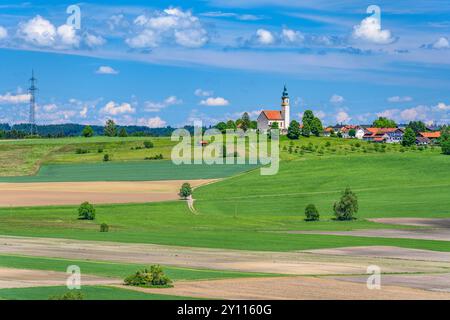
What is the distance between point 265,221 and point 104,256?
138 feet

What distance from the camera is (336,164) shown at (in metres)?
175

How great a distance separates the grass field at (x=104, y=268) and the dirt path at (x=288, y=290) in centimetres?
308

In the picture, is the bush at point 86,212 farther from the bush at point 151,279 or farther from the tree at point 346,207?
the bush at point 151,279

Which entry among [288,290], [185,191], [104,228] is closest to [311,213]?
[185,191]

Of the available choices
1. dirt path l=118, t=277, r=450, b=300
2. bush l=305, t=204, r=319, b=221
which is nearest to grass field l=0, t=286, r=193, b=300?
dirt path l=118, t=277, r=450, b=300

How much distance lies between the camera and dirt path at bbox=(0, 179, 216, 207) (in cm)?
13050

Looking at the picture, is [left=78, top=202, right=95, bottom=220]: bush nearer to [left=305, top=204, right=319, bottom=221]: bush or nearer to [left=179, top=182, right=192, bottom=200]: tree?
[left=179, top=182, right=192, bottom=200]: tree

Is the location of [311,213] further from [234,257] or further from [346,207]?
[234,257]

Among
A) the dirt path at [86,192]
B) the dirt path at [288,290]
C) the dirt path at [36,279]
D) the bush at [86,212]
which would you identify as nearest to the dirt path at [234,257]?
the dirt path at [288,290]

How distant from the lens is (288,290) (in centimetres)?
5644

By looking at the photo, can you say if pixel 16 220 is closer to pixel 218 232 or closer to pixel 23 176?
pixel 218 232

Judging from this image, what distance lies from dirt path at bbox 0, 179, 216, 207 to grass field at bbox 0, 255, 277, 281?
5352 centimetres
